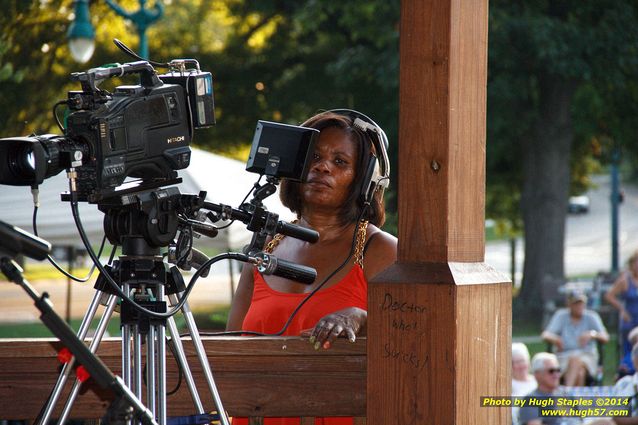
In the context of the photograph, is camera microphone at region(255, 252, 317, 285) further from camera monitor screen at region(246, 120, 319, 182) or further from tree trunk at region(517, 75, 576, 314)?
tree trunk at region(517, 75, 576, 314)

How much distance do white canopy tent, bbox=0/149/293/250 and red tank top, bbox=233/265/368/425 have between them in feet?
15.0

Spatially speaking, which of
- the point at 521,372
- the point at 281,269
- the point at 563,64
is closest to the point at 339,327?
the point at 281,269

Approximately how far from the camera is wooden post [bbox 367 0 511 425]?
2424mm

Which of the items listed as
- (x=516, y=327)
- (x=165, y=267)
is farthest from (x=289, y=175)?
(x=516, y=327)

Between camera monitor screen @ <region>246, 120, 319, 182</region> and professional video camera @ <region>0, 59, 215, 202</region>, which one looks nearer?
professional video camera @ <region>0, 59, 215, 202</region>

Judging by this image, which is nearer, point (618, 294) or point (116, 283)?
point (116, 283)

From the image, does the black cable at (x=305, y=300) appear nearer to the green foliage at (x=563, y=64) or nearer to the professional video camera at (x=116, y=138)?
the professional video camera at (x=116, y=138)

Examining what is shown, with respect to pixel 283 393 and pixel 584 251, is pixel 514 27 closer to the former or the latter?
pixel 283 393

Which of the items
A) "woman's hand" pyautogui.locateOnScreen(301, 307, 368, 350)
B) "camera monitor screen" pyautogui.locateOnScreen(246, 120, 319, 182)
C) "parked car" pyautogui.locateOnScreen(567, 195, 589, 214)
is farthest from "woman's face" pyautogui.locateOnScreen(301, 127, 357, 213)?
"parked car" pyautogui.locateOnScreen(567, 195, 589, 214)

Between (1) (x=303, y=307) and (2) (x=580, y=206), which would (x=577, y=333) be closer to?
(1) (x=303, y=307)

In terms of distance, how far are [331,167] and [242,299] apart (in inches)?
19.5

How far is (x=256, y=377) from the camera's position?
2717 mm

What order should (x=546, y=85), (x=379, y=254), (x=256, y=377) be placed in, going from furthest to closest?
1. (x=546, y=85)
2. (x=379, y=254)
3. (x=256, y=377)

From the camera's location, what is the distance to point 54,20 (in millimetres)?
9000
